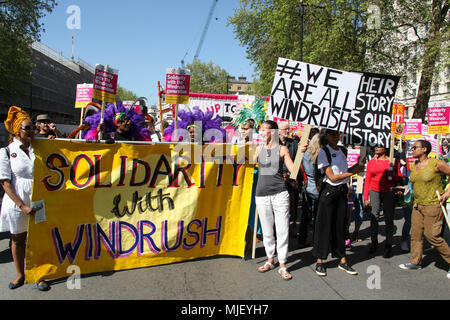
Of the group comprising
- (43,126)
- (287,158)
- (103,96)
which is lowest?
(287,158)

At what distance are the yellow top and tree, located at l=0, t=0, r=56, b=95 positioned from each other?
22.4 metres

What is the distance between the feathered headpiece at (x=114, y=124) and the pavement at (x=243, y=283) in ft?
6.76

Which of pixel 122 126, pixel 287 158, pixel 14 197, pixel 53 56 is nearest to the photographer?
pixel 14 197

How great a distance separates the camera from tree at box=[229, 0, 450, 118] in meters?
16.7

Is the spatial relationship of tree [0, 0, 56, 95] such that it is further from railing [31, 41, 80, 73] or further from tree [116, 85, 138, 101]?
tree [116, 85, 138, 101]

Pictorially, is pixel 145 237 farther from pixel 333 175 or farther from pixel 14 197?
pixel 333 175

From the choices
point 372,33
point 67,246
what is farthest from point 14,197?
point 372,33

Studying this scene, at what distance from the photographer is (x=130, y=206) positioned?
416 centimetres

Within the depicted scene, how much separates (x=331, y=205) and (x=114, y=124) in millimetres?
3559

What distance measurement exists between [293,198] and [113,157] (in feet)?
11.4

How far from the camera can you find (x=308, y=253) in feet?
16.7

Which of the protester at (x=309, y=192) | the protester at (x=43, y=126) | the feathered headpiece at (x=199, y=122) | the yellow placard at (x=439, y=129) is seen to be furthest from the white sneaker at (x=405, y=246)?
the protester at (x=43, y=126)
